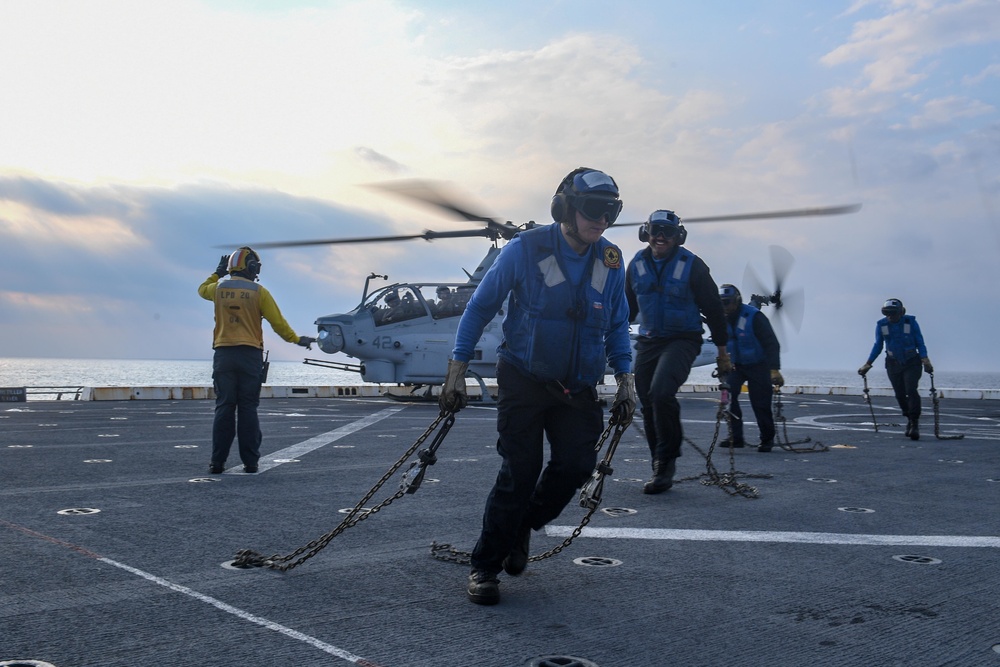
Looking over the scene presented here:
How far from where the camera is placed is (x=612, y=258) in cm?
390

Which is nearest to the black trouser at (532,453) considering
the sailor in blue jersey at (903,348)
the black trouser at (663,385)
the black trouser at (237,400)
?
the black trouser at (663,385)

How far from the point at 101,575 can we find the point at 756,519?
3.78 m

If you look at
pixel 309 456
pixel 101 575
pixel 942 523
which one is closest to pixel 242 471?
pixel 309 456

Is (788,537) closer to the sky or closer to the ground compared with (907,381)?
closer to the ground

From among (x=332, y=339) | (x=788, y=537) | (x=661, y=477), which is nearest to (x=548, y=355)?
(x=788, y=537)

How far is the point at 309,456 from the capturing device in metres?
8.66

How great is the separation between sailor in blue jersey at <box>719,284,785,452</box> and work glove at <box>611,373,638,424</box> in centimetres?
649

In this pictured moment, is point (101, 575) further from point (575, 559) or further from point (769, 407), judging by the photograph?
point (769, 407)

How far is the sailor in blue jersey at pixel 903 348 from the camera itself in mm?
12383

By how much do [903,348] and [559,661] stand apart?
37.8ft

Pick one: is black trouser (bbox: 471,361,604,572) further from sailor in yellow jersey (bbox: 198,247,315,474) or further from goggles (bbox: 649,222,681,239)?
sailor in yellow jersey (bbox: 198,247,315,474)

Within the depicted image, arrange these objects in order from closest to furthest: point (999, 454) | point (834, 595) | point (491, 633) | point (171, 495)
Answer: point (491, 633) → point (834, 595) → point (171, 495) → point (999, 454)

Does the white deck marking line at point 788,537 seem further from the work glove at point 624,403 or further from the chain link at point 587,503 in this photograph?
the work glove at point 624,403

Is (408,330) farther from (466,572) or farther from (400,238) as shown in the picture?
(466,572)
